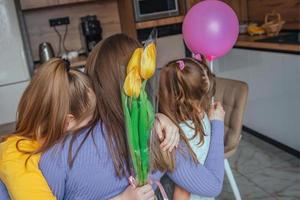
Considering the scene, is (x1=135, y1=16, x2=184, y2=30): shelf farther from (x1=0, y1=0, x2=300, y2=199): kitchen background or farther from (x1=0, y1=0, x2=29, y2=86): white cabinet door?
(x1=0, y1=0, x2=29, y2=86): white cabinet door

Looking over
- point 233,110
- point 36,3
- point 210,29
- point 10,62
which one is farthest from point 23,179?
point 36,3

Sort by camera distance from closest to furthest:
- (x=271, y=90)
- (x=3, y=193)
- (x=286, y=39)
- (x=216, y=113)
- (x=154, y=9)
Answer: (x=3, y=193), (x=216, y=113), (x=286, y=39), (x=271, y=90), (x=154, y=9)

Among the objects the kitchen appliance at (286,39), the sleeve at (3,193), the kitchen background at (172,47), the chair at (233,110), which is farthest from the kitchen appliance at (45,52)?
the sleeve at (3,193)

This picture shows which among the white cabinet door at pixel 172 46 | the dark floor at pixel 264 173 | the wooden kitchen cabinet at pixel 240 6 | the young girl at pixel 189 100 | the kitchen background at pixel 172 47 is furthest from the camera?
the wooden kitchen cabinet at pixel 240 6

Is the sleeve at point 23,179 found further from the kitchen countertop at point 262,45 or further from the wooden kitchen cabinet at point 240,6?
the wooden kitchen cabinet at point 240,6

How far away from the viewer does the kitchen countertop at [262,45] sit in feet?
7.94

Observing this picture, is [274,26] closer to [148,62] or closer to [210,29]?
[210,29]

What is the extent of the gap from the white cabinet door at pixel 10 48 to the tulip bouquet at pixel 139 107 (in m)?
2.33

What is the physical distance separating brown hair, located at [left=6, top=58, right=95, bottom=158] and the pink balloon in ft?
1.97

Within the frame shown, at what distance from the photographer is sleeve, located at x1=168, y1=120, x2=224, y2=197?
1021mm

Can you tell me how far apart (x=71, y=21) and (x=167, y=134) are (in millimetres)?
2797

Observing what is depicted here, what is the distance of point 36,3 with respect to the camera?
10.3 feet

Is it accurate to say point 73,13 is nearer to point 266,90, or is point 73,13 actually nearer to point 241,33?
point 241,33

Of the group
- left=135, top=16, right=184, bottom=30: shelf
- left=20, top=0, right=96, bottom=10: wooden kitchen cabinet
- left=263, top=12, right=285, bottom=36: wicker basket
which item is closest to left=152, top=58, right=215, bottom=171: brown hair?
left=263, top=12, right=285, bottom=36: wicker basket
